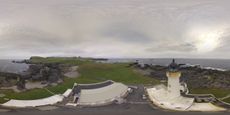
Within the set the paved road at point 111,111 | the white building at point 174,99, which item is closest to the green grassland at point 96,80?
the white building at point 174,99

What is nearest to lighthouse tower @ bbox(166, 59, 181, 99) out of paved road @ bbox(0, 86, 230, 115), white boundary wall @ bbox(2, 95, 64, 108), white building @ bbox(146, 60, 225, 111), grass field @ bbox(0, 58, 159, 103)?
white building @ bbox(146, 60, 225, 111)

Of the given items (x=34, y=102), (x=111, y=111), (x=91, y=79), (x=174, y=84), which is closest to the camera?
(x=111, y=111)

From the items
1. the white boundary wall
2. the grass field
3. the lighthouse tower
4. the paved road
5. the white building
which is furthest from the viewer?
the grass field

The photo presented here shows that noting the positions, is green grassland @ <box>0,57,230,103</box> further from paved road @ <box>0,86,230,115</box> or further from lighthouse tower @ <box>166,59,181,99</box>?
paved road @ <box>0,86,230,115</box>

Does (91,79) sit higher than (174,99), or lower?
higher

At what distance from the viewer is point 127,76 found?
314 feet

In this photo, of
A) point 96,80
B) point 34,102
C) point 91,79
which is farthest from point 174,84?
point 91,79

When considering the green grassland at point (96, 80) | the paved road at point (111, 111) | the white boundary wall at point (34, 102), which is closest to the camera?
the paved road at point (111, 111)

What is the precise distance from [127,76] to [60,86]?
2639cm


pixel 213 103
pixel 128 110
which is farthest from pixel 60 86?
pixel 213 103

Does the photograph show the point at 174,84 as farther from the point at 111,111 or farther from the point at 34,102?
the point at 34,102

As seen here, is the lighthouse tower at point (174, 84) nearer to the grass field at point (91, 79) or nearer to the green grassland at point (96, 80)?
the green grassland at point (96, 80)

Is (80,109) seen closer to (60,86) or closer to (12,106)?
(12,106)

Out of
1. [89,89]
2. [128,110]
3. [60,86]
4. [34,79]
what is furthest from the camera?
[34,79]
